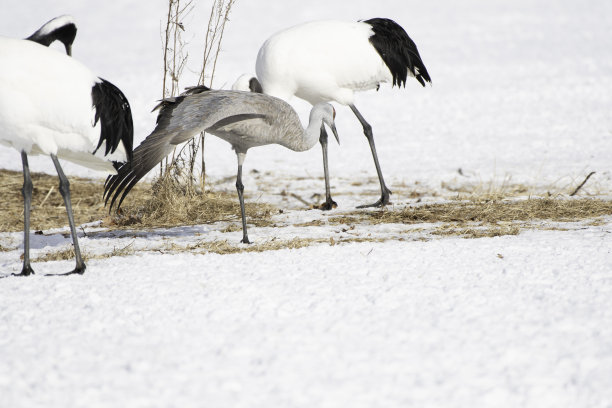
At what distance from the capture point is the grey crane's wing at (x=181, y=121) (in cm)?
433

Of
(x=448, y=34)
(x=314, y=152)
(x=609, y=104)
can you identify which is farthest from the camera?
(x=448, y=34)

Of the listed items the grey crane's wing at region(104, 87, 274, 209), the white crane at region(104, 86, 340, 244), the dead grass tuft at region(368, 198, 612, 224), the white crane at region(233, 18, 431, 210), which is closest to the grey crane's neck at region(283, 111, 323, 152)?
the white crane at region(104, 86, 340, 244)

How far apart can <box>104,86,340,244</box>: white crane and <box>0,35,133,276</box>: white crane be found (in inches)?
8.0

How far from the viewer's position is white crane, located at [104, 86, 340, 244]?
4352 mm

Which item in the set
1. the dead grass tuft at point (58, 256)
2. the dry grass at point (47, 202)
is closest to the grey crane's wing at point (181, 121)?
the dead grass tuft at point (58, 256)

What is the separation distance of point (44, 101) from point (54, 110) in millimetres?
70

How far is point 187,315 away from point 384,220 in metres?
2.77

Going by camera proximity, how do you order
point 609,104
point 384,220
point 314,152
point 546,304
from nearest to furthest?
point 546,304
point 384,220
point 314,152
point 609,104

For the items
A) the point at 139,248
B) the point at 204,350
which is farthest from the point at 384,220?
the point at 204,350

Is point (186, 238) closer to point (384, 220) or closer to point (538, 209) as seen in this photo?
point (384, 220)

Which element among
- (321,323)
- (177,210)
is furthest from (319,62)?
(321,323)

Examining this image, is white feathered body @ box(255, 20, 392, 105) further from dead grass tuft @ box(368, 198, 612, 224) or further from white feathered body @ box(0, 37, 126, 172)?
white feathered body @ box(0, 37, 126, 172)

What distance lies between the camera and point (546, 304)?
10.8 ft

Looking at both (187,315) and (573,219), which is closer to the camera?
(187,315)
